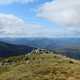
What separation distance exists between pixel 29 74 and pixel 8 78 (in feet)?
30.0

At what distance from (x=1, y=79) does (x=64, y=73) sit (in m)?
27.1

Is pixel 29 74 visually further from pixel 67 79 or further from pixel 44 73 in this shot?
pixel 67 79

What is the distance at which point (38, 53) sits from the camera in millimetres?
177750

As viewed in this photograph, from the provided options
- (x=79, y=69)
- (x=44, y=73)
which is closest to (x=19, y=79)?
(x=44, y=73)

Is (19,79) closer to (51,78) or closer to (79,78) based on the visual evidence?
(51,78)


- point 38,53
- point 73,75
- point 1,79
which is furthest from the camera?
point 38,53

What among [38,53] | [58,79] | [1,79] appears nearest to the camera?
[58,79]

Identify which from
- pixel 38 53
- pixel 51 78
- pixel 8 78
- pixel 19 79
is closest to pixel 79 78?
pixel 51 78

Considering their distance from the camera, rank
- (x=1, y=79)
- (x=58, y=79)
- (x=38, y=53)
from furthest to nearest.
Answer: (x=38, y=53) → (x=1, y=79) → (x=58, y=79)

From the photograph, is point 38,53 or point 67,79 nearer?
point 67,79

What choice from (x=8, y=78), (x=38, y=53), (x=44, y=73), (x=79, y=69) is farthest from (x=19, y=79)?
(x=38, y=53)

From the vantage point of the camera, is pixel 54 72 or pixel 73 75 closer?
pixel 73 75

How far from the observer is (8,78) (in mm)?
93375

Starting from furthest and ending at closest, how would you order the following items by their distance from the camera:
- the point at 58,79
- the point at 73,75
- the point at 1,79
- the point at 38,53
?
1. the point at 38,53
2. the point at 1,79
3. the point at 73,75
4. the point at 58,79
